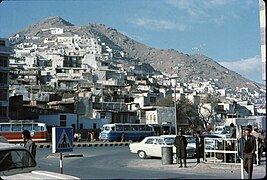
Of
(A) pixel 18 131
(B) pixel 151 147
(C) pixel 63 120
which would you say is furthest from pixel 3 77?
(B) pixel 151 147

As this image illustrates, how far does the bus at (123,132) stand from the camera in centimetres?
4897

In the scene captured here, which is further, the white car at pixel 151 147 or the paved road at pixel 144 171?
the white car at pixel 151 147

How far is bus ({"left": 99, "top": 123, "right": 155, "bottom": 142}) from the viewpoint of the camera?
4897 cm

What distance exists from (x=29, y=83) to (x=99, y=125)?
32.8 m

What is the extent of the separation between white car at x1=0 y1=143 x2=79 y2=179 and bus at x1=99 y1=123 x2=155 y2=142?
40174mm

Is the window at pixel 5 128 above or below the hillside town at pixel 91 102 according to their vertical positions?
below

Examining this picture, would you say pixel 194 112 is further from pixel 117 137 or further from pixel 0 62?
pixel 0 62

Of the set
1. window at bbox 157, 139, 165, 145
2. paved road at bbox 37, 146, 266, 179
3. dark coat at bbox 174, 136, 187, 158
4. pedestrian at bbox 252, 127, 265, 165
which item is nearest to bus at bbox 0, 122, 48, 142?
paved road at bbox 37, 146, 266, 179

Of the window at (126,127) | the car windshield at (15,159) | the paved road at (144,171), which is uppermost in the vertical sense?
the window at (126,127)

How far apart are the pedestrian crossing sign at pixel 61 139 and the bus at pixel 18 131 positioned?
32.9 m

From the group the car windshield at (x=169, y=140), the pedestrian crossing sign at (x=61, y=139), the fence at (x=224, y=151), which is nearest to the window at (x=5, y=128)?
the car windshield at (x=169, y=140)

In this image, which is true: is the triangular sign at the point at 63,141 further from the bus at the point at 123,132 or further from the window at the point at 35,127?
the bus at the point at 123,132

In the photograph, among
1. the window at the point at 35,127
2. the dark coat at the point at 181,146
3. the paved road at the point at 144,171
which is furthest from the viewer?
the window at the point at 35,127

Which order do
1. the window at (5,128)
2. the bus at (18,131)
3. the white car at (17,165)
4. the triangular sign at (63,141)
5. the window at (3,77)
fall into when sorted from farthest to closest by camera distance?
the window at (3,77)
the window at (5,128)
the bus at (18,131)
the triangular sign at (63,141)
the white car at (17,165)
